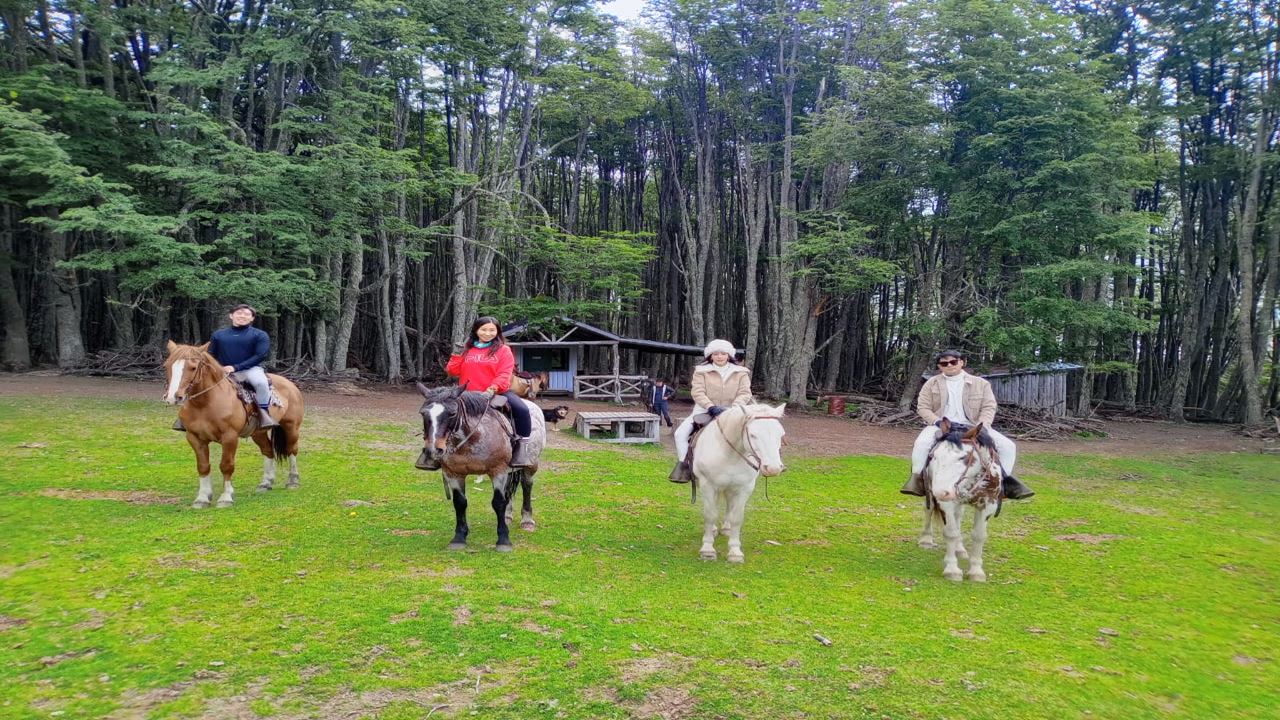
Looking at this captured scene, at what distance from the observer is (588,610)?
182 inches

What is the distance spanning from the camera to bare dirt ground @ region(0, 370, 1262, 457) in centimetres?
1473

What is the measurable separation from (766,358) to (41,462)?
23.3 m

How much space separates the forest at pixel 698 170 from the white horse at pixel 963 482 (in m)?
13.9

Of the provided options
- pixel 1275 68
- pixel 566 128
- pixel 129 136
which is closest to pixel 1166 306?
pixel 1275 68

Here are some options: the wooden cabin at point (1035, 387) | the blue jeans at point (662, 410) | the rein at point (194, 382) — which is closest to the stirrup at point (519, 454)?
the rein at point (194, 382)

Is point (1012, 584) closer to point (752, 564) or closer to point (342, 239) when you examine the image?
point (752, 564)

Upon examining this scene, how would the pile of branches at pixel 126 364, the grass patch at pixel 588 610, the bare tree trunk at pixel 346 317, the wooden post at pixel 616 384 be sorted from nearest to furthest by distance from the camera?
1. the grass patch at pixel 588 610
2. the pile of branches at pixel 126 364
3. the bare tree trunk at pixel 346 317
4. the wooden post at pixel 616 384

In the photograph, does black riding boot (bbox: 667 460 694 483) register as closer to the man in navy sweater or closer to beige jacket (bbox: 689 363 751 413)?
beige jacket (bbox: 689 363 751 413)

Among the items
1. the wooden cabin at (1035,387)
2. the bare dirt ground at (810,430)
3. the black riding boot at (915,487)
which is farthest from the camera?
the wooden cabin at (1035,387)

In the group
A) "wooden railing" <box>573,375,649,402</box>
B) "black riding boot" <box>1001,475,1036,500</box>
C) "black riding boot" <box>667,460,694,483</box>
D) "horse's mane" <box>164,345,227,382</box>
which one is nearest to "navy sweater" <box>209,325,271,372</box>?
"horse's mane" <box>164,345,227,382</box>

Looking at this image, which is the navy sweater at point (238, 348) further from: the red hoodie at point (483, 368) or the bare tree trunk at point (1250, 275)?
the bare tree trunk at point (1250, 275)

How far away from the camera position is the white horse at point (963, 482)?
18.2 feet

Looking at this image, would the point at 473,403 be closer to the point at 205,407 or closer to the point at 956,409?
the point at 205,407

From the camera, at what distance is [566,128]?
30.3 m
